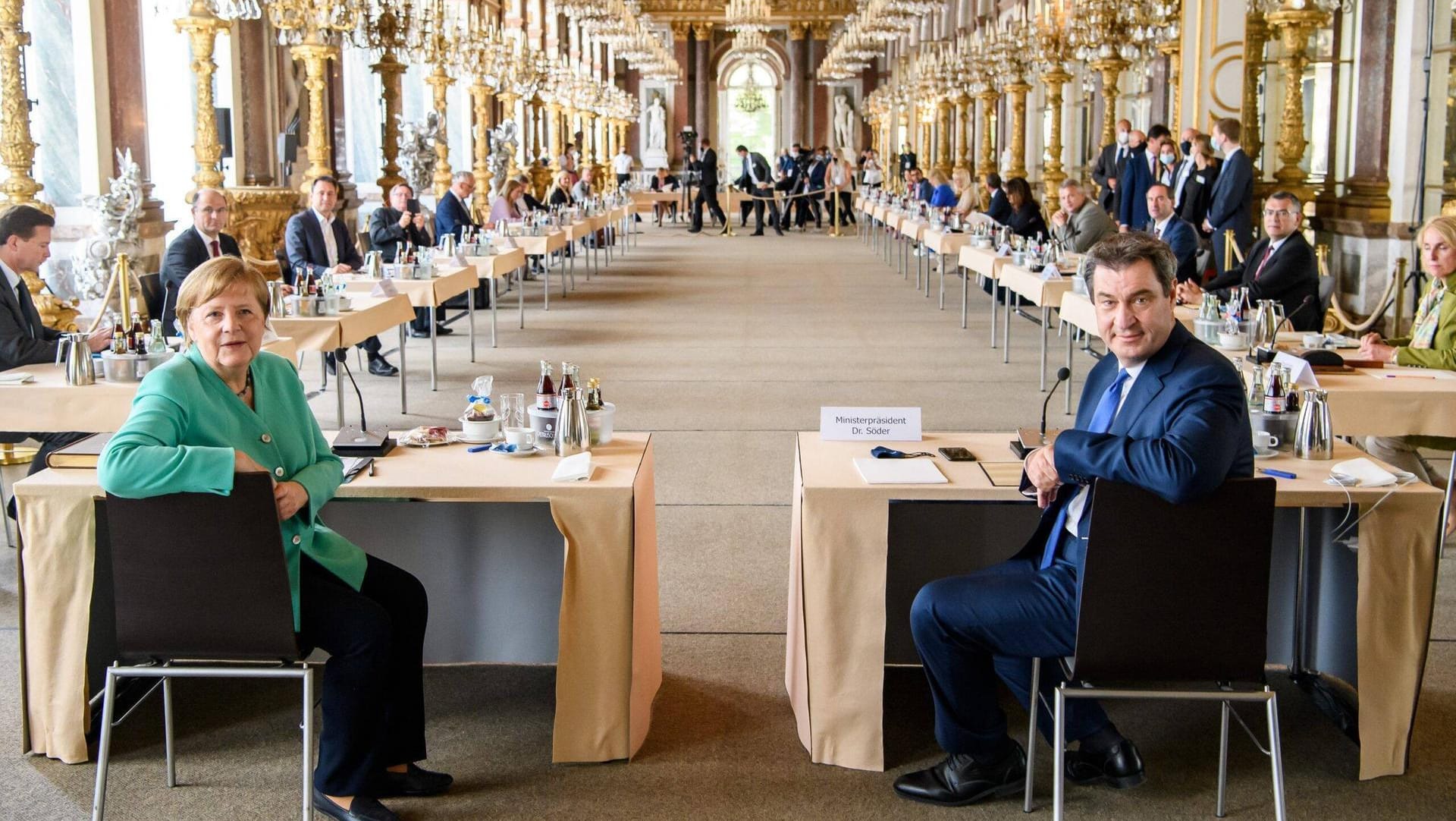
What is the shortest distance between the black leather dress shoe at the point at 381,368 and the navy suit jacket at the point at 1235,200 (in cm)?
552

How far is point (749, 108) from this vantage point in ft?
137

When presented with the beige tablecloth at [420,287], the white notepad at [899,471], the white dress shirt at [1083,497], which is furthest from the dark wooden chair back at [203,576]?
the beige tablecloth at [420,287]

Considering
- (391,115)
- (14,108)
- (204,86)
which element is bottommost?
(14,108)

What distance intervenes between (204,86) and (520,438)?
27.2 ft

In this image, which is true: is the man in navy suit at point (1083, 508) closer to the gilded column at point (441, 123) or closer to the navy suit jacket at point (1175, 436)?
the navy suit jacket at point (1175, 436)

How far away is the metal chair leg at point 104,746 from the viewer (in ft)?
9.50

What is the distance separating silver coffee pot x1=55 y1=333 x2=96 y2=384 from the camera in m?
4.77

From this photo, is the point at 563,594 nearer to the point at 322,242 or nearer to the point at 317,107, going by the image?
the point at 322,242

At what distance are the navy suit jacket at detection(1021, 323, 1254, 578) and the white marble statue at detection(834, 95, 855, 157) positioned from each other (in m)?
37.3

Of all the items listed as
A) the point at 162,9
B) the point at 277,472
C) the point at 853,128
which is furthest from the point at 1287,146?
the point at 853,128

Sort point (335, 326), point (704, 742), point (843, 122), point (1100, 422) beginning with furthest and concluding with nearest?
point (843, 122)
point (335, 326)
point (704, 742)
point (1100, 422)

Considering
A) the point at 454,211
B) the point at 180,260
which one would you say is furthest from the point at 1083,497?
the point at 454,211

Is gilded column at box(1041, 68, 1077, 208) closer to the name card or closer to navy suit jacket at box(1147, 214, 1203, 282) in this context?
navy suit jacket at box(1147, 214, 1203, 282)

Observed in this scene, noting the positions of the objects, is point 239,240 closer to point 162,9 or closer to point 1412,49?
point 162,9
